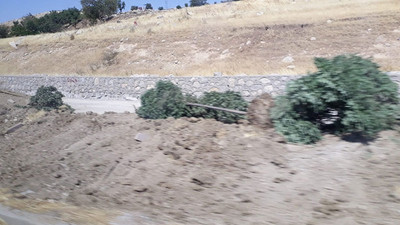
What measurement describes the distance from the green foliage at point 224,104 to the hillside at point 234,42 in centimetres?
1095

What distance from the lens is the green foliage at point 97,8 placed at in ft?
209

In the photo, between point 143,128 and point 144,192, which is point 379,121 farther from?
point 143,128

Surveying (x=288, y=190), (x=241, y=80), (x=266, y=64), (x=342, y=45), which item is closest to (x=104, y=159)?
(x=288, y=190)

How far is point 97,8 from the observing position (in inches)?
2530

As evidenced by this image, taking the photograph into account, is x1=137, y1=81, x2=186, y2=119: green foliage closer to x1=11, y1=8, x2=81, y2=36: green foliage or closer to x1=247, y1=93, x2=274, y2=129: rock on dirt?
x1=247, y1=93, x2=274, y2=129: rock on dirt

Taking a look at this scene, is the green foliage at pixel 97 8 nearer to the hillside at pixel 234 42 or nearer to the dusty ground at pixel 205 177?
the hillside at pixel 234 42

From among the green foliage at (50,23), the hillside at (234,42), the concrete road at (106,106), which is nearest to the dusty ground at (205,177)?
the concrete road at (106,106)

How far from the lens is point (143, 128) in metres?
10.5

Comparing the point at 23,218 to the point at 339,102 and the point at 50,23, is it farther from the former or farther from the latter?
the point at 50,23

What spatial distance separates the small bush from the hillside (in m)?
11.0

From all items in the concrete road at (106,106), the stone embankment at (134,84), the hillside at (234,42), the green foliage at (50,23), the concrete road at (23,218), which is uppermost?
the green foliage at (50,23)

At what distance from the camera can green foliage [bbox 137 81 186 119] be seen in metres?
11.9

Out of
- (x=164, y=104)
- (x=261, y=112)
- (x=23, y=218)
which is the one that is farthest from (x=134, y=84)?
(x=23, y=218)

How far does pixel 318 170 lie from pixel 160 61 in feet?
92.1
